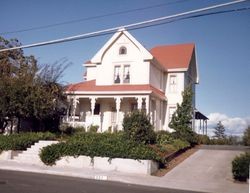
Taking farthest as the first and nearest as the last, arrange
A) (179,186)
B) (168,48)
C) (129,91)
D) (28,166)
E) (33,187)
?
(168,48) → (129,91) → (28,166) → (179,186) → (33,187)

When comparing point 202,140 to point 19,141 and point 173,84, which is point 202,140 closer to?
point 173,84

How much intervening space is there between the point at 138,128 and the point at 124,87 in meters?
9.83

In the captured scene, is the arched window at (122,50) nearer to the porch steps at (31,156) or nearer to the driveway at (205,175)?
the driveway at (205,175)

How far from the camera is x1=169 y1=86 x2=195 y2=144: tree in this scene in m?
27.0

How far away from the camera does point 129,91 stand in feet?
94.9

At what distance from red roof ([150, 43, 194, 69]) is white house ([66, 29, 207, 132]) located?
126 mm

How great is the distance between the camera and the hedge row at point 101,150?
1784 centimetres

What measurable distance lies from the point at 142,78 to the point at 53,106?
8.58 m

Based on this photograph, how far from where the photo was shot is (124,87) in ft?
98.3

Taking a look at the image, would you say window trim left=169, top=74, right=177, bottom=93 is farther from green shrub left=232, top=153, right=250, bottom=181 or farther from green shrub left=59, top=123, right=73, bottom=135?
green shrub left=232, top=153, right=250, bottom=181

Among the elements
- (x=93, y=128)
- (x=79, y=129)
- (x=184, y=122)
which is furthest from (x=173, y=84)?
(x=79, y=129)

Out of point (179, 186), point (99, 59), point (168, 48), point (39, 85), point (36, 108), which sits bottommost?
point (179, 186)

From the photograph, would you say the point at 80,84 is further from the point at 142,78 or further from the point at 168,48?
the point at 168,48

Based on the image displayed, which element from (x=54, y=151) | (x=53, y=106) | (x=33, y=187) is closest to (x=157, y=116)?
(x=53, y=106)
